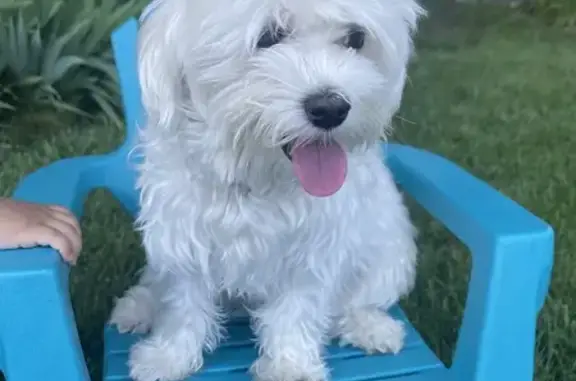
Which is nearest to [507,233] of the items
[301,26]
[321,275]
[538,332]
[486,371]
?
[486,371]

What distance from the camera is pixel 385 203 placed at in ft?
5.82

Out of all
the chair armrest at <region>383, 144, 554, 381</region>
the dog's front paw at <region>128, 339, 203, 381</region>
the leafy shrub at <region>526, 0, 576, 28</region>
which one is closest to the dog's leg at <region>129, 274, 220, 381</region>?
the dog's front paw at <region>128, 339, 203, 381</region>

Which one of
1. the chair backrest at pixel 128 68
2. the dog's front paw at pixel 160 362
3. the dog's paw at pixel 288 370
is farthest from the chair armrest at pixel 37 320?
the chair backrest at pixel 128 68

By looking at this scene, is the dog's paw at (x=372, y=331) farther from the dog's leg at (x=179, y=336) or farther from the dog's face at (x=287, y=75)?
the dog's face at (x=287, y=75)

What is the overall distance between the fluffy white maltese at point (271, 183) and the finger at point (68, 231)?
0.65 feet

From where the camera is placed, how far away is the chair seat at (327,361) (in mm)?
1710

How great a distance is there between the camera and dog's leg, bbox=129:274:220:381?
1.69 meters

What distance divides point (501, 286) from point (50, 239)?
725 millimetres

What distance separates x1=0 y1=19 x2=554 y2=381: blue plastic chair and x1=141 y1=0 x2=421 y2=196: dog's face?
272 millimetres

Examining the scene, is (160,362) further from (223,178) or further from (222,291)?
(223,178)

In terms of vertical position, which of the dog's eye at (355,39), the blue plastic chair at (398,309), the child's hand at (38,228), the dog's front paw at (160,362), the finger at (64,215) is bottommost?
the dog's front paw at (160,362)

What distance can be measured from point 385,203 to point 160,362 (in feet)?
1.72

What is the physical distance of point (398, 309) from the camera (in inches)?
78.1

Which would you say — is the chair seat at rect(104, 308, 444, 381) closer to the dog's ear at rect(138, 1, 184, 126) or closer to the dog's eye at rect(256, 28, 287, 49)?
the dog's ear at rect(138, 1, 184, 126)
